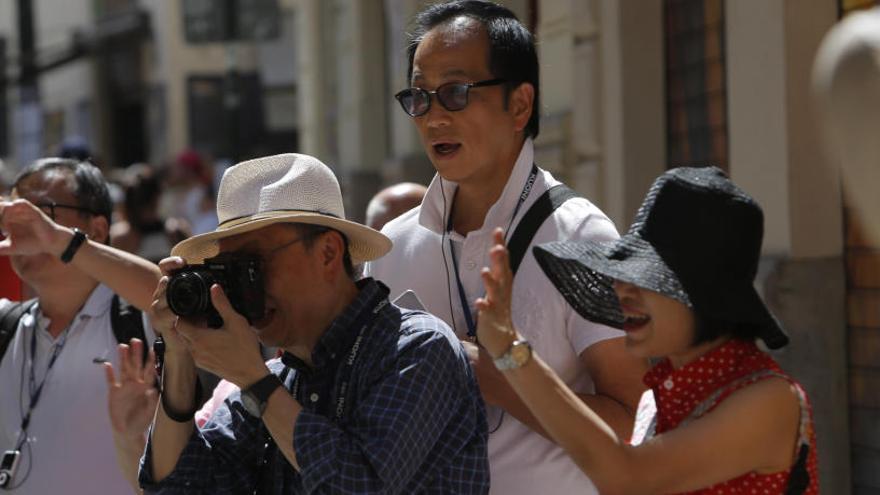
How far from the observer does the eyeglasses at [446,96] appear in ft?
11.9

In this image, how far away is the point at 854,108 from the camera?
175 cm

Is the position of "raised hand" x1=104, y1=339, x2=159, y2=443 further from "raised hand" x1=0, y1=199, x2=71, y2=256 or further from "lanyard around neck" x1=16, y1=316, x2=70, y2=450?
"lanyard around neck" x1=16, y1=316, x2=70, y2=450

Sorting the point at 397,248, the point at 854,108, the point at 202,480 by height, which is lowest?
the point at 202,480

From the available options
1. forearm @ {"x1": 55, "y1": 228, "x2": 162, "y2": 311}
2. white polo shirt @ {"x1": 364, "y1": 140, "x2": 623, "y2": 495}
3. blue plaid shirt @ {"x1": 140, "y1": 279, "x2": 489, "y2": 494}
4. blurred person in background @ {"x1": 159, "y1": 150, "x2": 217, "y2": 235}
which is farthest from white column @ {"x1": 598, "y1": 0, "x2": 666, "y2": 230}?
blue plaid shirt @ {"x1": 140, "y1": 279, "x2": 489, "y2": 494}

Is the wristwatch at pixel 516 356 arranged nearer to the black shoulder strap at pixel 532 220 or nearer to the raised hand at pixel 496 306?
the raised hand at pixel 496 306

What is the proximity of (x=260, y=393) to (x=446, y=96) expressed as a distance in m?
1.03

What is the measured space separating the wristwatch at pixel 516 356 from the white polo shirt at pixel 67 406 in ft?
6.92

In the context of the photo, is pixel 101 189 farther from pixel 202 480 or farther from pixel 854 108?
pixel 854 108

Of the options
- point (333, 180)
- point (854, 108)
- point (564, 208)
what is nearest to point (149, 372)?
point (333, 180)

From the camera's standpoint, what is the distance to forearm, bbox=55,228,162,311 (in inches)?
173

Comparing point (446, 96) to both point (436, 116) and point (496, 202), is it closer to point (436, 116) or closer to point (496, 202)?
point (436, 116)

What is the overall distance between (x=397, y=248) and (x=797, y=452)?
1389 mm

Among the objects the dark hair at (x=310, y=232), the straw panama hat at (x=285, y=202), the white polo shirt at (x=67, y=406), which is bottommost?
the white polo shirt at (x=67, y=406)

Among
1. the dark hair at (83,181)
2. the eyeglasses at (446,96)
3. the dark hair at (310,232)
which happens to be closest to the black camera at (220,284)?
the dark hair at (310,232)
